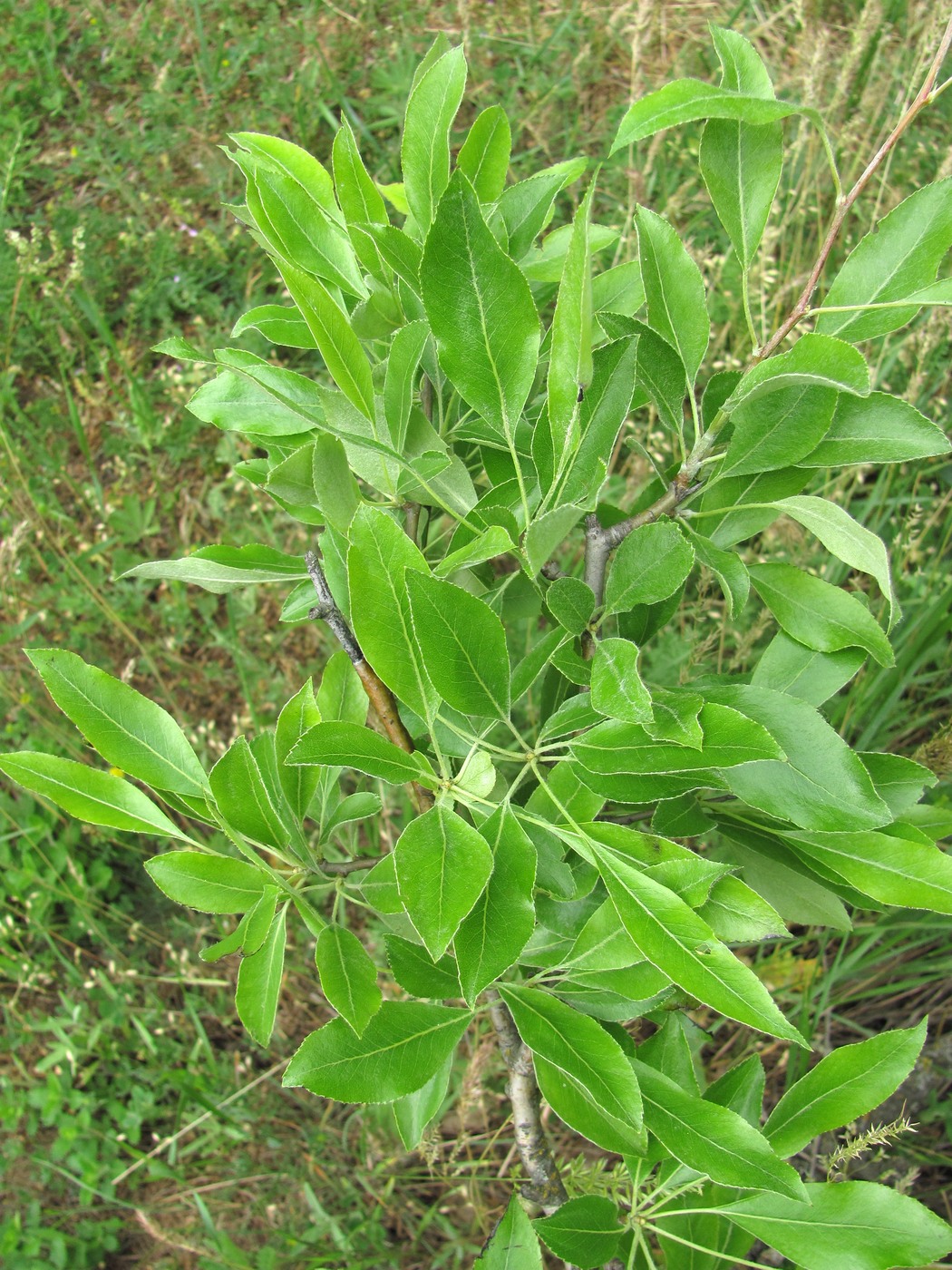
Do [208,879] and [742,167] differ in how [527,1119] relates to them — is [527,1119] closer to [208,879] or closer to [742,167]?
[208,879]

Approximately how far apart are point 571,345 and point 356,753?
0.31m

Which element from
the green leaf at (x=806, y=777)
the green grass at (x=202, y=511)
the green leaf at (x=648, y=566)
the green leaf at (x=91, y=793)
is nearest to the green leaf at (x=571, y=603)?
the green leaf at (x=648, y=566)

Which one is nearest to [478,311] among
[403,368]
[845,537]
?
[403,368]

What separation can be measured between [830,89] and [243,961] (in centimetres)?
299

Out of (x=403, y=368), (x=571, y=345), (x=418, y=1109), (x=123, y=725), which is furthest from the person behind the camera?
(x=418, y=1109)

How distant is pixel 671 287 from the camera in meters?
0.80

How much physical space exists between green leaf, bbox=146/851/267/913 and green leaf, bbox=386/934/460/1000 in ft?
0.41

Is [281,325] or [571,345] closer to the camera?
[571,345]

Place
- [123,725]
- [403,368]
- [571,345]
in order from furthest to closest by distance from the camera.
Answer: [123,725]
[403,368]
[571,345]

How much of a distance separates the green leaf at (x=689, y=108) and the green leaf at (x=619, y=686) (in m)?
0.34

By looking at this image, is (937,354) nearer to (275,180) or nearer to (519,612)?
(519,612)

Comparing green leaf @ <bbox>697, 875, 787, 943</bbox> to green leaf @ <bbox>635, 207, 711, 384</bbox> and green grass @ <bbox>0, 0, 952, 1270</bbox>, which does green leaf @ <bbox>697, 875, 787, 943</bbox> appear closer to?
green leaf @ <bbox>635, 207, 711, 384</bbox>

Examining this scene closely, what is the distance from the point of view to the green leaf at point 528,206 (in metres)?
0.85

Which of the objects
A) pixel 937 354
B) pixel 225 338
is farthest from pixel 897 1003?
pixel 225 338
